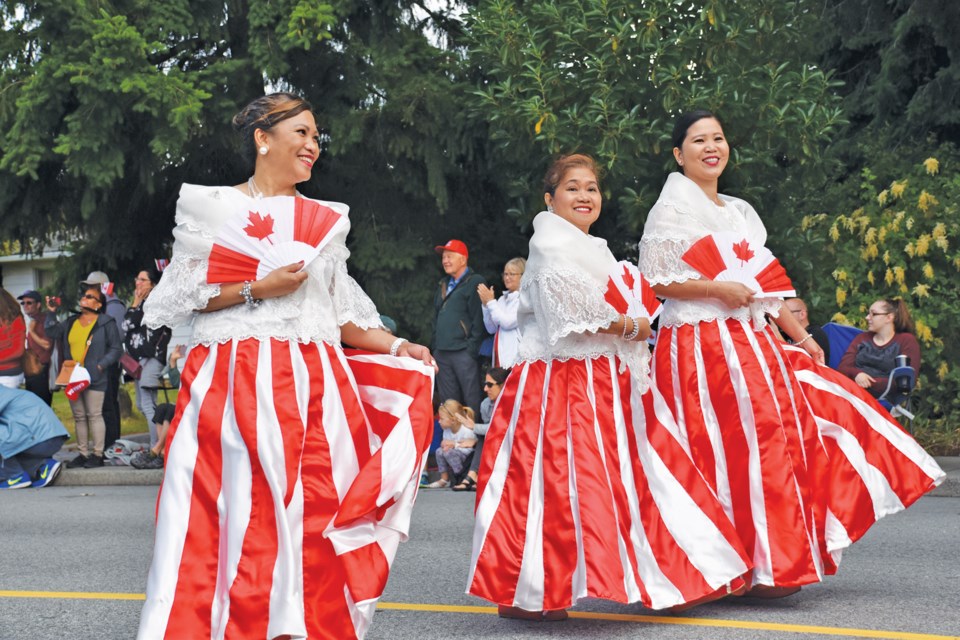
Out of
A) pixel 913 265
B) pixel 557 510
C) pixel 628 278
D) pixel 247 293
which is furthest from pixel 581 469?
pixel 913 265

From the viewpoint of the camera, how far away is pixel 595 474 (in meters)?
5.72

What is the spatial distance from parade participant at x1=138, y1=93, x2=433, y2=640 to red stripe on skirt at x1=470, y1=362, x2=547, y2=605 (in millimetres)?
924

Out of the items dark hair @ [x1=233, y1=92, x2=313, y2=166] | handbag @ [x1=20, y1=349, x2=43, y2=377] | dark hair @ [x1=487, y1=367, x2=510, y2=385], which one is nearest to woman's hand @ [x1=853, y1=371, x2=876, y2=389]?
dark hair @ [x1=487, y1=367, x2=510, y2=385]

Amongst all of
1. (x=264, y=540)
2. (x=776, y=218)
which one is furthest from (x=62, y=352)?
(x=264, y=540)

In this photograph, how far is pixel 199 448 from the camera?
472 cm

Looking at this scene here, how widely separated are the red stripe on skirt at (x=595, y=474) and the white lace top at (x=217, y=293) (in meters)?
1.27

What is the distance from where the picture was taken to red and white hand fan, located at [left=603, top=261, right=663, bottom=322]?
5.88 m

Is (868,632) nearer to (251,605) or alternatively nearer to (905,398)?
(251,605)

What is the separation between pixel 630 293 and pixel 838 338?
22.0 feet

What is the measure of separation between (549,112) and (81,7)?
4492mm

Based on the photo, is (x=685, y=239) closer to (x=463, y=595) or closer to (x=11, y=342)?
Answer: (x=463, y=595)

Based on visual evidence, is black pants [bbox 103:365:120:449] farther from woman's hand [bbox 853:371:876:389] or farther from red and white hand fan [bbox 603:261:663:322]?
red and white hand fan [bbox 603:261:663:322]

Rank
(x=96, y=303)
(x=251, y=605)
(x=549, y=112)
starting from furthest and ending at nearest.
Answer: (x=96, y=303) → (x=549, y=112) → (x=251, y=605)

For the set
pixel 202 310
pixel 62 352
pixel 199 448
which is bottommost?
pixel 62 352
